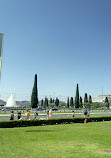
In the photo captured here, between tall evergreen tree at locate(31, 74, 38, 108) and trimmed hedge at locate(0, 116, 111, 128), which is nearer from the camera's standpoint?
trimmed hedge at locate(0, 116, 111, 128)

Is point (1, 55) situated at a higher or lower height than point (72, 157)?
higher

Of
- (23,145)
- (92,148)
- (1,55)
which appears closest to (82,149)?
(92,148)

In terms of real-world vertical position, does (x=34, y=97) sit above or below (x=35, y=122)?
above

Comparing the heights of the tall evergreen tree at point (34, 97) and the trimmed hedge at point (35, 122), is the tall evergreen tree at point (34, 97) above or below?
above

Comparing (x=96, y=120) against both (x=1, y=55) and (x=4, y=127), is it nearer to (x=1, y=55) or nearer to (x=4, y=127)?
(x=4, y=127)

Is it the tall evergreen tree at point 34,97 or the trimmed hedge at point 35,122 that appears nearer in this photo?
the trimmed hedge at point 35,122

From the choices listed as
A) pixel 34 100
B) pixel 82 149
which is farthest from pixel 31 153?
pixel 34 100

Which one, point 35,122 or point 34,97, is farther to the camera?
point 34,97

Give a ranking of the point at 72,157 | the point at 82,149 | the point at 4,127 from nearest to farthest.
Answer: the point at 72,157, the point at 82,149, the point at 4,127

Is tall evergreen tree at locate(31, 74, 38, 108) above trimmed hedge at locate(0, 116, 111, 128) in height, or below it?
above

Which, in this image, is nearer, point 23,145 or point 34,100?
point 23,145

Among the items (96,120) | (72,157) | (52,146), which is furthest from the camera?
(96,120)

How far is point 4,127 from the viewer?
53.8 ft

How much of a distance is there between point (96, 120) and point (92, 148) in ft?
51.2
